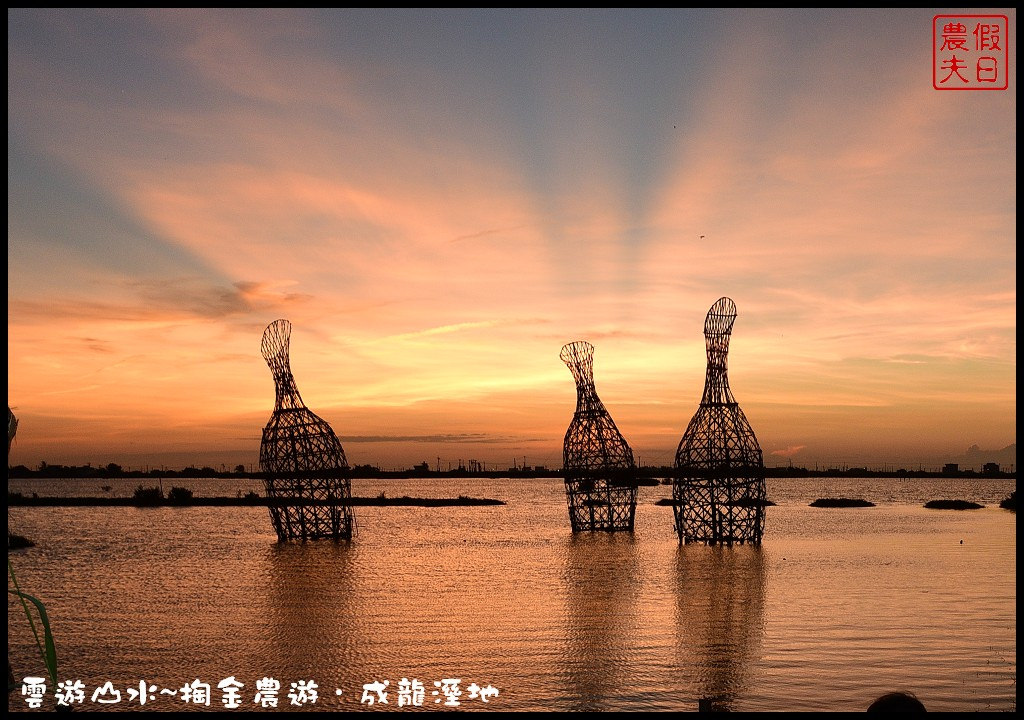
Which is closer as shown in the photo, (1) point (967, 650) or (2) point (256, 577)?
(1) point (967, 650)

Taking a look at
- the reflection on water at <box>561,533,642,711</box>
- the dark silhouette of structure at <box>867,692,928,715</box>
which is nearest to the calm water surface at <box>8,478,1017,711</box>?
the reflection on water at <box>561,533,642,711</box>

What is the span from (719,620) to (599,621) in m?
3.27

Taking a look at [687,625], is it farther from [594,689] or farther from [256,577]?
[256,577]

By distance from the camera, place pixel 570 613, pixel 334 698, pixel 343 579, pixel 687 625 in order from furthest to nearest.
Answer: pixel 343 579, pixel 570 613, pixel 687 625, pixel 334 698

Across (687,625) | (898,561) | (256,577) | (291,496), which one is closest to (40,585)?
(256,577)

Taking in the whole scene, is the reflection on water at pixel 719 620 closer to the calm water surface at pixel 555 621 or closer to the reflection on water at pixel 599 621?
the calm water surface at pixel 555 621

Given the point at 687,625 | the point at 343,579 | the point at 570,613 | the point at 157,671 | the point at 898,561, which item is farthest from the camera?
the point at 898,561

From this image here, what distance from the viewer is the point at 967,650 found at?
20.0 meters

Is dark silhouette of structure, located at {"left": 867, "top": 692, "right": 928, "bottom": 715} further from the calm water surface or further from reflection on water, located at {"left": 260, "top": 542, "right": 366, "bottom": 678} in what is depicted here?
reflection on water, located at {"left": 260, "top": 542, "right": 366, "bottom": 678}

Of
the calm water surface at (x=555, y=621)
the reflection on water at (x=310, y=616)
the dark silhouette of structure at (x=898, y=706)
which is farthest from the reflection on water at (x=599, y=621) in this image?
the dark silhouette of structure at (x=898, y=706)

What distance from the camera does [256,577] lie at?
33656mm

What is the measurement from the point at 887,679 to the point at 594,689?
5781 millimetres

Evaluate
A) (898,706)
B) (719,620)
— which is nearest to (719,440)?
(719,620)

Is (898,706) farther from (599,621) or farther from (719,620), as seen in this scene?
(719,620)
